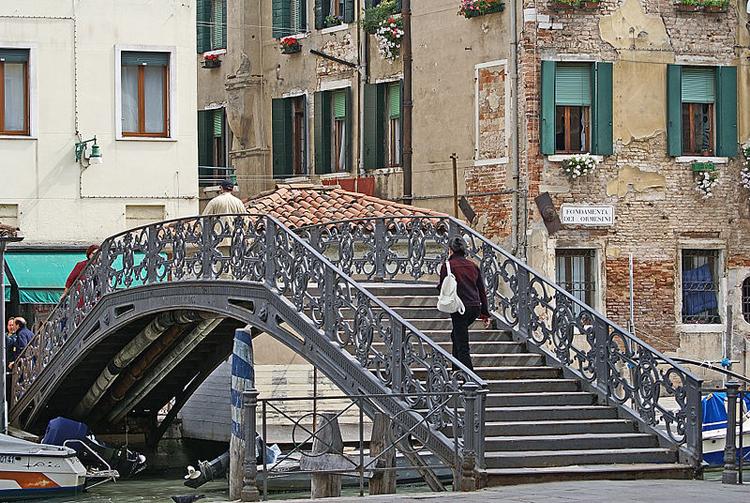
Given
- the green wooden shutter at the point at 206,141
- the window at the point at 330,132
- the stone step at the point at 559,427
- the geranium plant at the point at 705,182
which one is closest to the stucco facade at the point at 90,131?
the window at the point at 330,132

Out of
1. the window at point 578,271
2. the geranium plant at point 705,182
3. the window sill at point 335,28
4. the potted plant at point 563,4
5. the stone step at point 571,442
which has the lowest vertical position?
the stone step at point 571,442

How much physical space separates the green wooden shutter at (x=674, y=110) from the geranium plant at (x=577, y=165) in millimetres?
1440

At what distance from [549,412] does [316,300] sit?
2617 millimetres

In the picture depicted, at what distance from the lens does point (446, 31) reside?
31250 millimetres

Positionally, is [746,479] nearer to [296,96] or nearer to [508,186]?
[508,186]

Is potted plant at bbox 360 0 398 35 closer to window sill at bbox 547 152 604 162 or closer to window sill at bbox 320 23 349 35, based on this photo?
window sill at bbox 320 23 349 35

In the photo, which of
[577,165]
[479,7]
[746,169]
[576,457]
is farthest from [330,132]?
[576,457]

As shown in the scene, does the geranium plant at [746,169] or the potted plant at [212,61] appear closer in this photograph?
the geranium plant at [746,169]

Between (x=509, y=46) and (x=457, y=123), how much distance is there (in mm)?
1815

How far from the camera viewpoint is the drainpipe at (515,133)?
29719 mm

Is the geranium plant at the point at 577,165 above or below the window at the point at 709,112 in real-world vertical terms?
below

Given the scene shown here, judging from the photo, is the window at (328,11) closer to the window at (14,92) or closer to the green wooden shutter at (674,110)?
the green wooden shutter at (674,110)

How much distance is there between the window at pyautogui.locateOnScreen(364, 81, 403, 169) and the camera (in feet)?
109

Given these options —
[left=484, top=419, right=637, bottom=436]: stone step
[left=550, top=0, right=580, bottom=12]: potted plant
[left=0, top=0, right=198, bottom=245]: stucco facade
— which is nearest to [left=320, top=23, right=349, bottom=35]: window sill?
[left=0, top=0, right=198, bottom=245]: stucco facade
